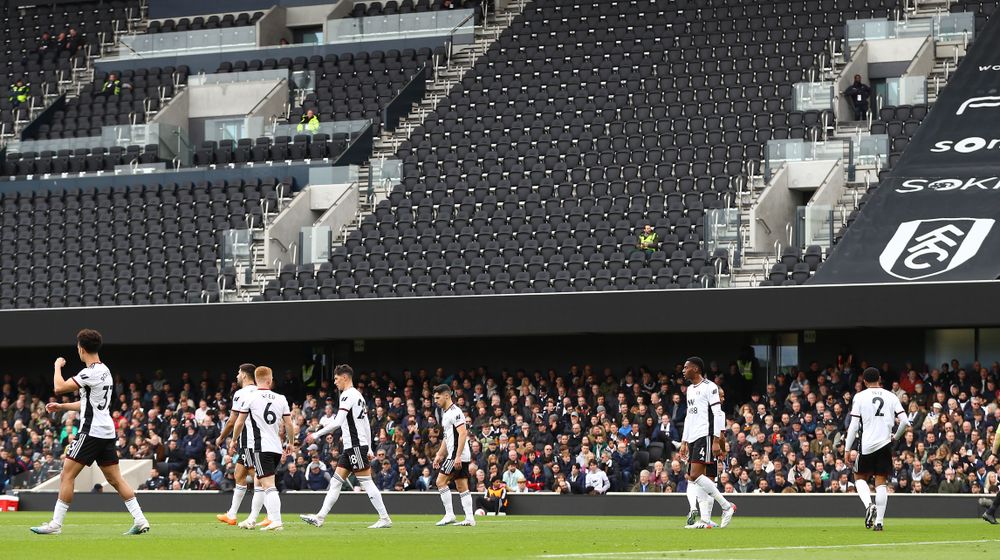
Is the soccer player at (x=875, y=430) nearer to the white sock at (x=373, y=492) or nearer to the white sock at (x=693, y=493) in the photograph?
the white sock at (x=693, y=493)

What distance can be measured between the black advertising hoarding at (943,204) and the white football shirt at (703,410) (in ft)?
43.1

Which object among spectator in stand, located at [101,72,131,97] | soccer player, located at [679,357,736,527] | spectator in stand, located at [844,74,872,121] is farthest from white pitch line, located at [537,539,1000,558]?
A: spectator in stand, located at [101,72,131,97]

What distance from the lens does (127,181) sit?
46094mm

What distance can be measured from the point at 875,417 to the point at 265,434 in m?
7.21

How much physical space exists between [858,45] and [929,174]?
6787 millimetres

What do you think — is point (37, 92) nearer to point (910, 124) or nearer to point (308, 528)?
point (910, 124)

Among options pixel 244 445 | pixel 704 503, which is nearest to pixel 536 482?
pixel 704 503

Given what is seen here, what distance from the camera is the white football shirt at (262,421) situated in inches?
748

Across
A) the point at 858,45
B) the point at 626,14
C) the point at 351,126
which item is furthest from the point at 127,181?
the point at 858,45

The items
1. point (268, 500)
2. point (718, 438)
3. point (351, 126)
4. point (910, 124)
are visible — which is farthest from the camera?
point (351, 126)

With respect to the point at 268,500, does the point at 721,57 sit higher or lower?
higher

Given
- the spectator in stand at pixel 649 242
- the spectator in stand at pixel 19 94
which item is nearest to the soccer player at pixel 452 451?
the spectator in stand at pixel 649 242

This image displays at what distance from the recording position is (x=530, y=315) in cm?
3525

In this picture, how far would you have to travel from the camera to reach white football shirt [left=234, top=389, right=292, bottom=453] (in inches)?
748
